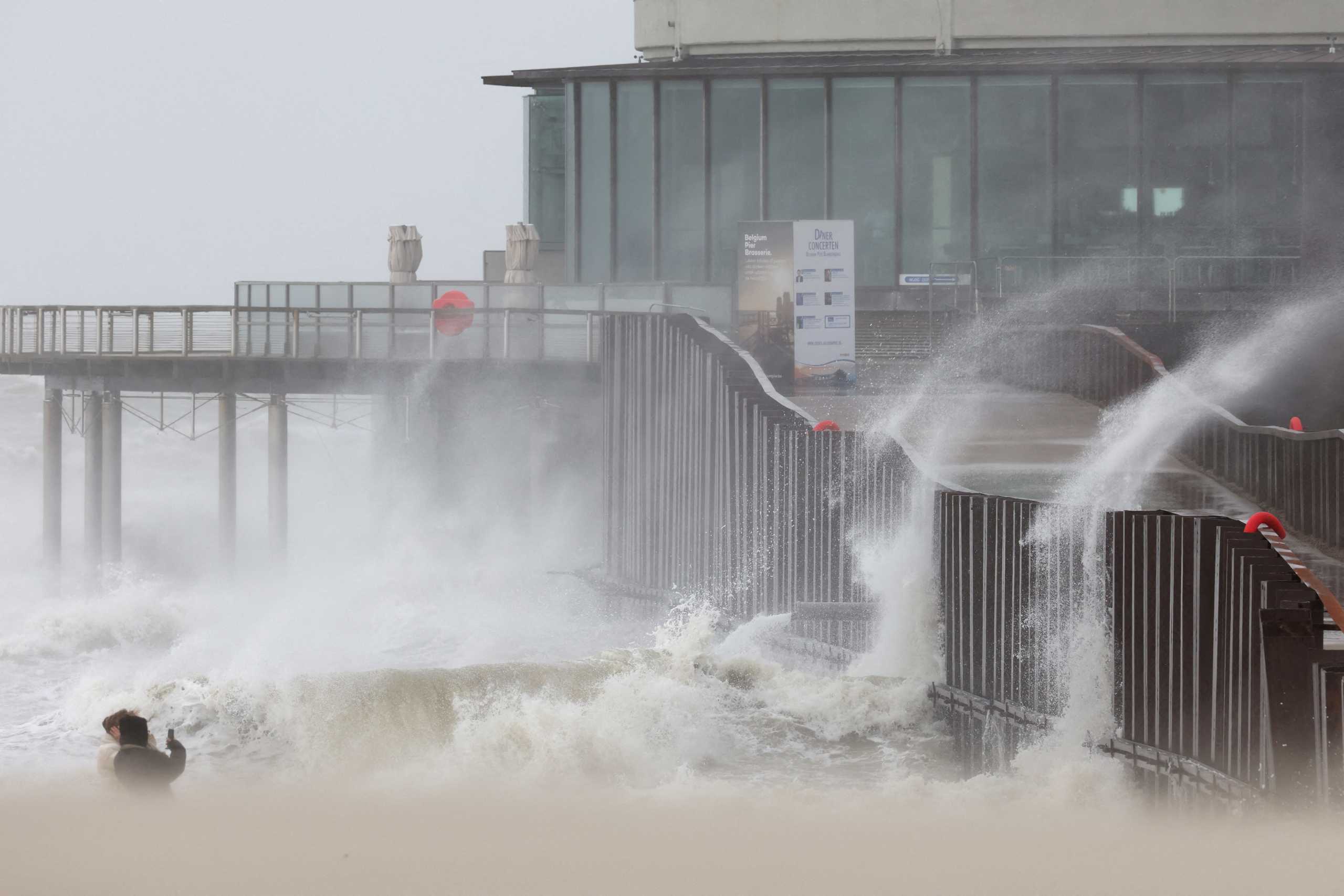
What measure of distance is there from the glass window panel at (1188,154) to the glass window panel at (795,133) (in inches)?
284

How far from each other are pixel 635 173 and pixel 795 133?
3689 millimetres

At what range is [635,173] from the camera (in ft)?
A: 121

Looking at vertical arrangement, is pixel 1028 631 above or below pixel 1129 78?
below

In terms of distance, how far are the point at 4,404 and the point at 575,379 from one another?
80.1 metres

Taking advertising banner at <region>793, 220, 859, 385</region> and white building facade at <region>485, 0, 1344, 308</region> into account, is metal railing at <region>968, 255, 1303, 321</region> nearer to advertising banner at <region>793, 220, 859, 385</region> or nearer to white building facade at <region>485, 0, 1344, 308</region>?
white building facade at <region>485, 0, 1344, 308</region>

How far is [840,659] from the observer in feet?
53.8

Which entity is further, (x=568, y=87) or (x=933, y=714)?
(x=568, y=87)

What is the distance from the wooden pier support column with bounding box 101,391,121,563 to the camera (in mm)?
33062

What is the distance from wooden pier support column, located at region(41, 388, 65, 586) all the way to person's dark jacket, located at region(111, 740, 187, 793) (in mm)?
25468

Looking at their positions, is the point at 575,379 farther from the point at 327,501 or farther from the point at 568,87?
the point at 327,501

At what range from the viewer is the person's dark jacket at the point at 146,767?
385 inches

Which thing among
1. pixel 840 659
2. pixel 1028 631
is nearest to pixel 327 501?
pixel 840 659

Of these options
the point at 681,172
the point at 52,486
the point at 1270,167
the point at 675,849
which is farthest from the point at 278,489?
the point at 675,849

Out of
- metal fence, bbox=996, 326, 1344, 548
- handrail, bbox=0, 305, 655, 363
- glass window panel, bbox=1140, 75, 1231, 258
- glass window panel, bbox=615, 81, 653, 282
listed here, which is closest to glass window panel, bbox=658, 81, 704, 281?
glass window panel, bbox=615, 81, 653, 282
